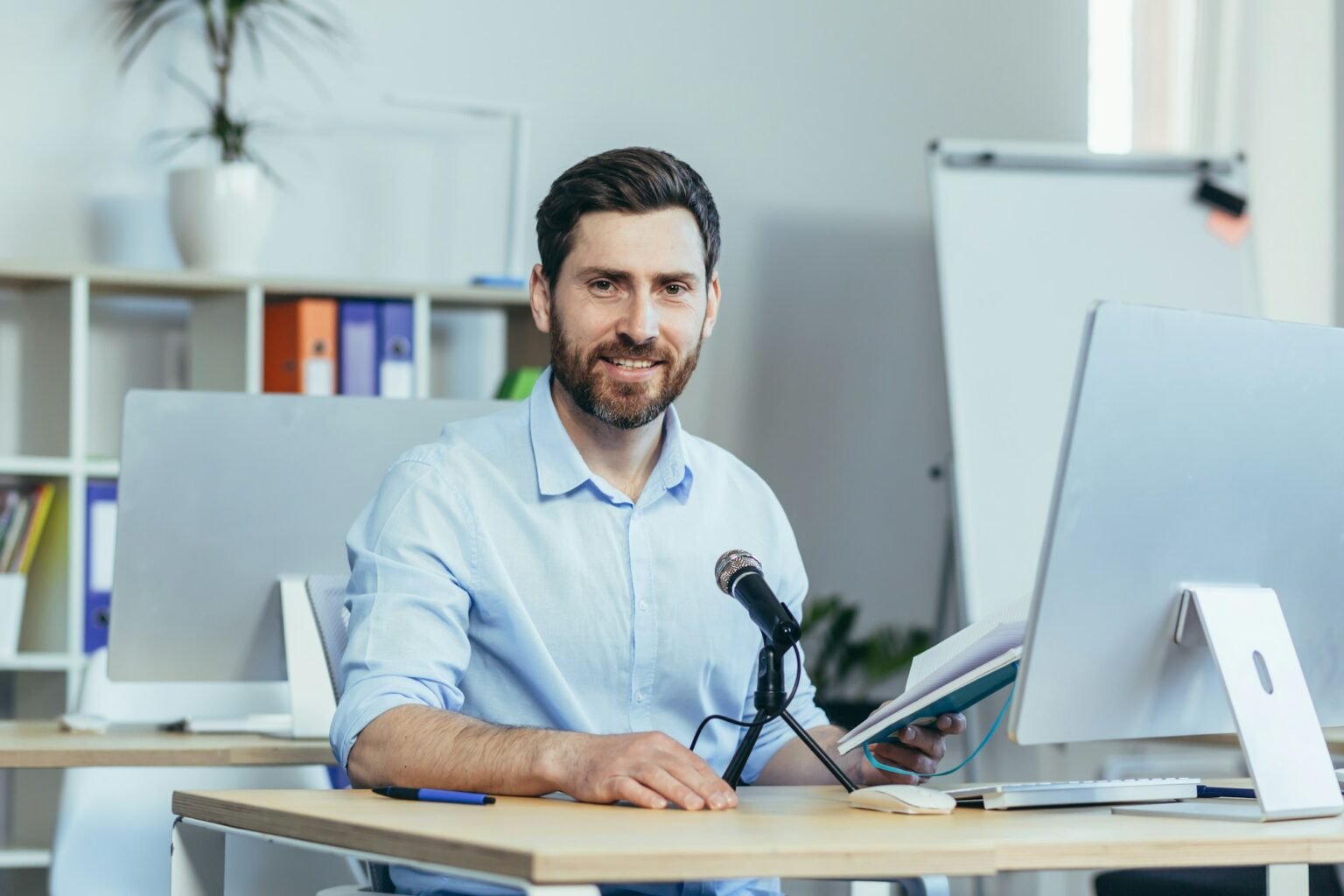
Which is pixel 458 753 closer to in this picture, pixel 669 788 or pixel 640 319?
pixel 669 788

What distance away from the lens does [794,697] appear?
1836 mm

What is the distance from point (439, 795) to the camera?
1.36m

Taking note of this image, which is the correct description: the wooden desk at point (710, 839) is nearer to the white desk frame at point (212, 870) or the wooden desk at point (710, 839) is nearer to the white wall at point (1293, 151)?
the white desk frame at point (212, 870)

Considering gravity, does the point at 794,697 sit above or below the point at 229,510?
below

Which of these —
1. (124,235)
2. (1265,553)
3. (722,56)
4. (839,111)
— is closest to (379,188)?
(124,235)

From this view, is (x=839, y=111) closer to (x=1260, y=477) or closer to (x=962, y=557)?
(x=962, y=557)

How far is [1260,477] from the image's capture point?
1.39m

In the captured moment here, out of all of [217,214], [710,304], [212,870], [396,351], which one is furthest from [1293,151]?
[212,870]

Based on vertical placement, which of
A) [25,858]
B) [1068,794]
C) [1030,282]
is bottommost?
[25,858]

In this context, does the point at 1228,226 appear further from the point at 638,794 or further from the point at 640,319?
the point at 638,794

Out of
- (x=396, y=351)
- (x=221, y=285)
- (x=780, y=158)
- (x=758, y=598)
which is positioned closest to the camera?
(x=758, y=598)

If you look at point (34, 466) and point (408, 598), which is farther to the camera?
point (34, 466)

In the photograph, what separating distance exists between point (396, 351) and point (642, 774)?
2.33 meters

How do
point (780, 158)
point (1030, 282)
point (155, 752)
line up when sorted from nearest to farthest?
1. point (155, 752)
2. point (1030, 282)
3. point (780, 158)
